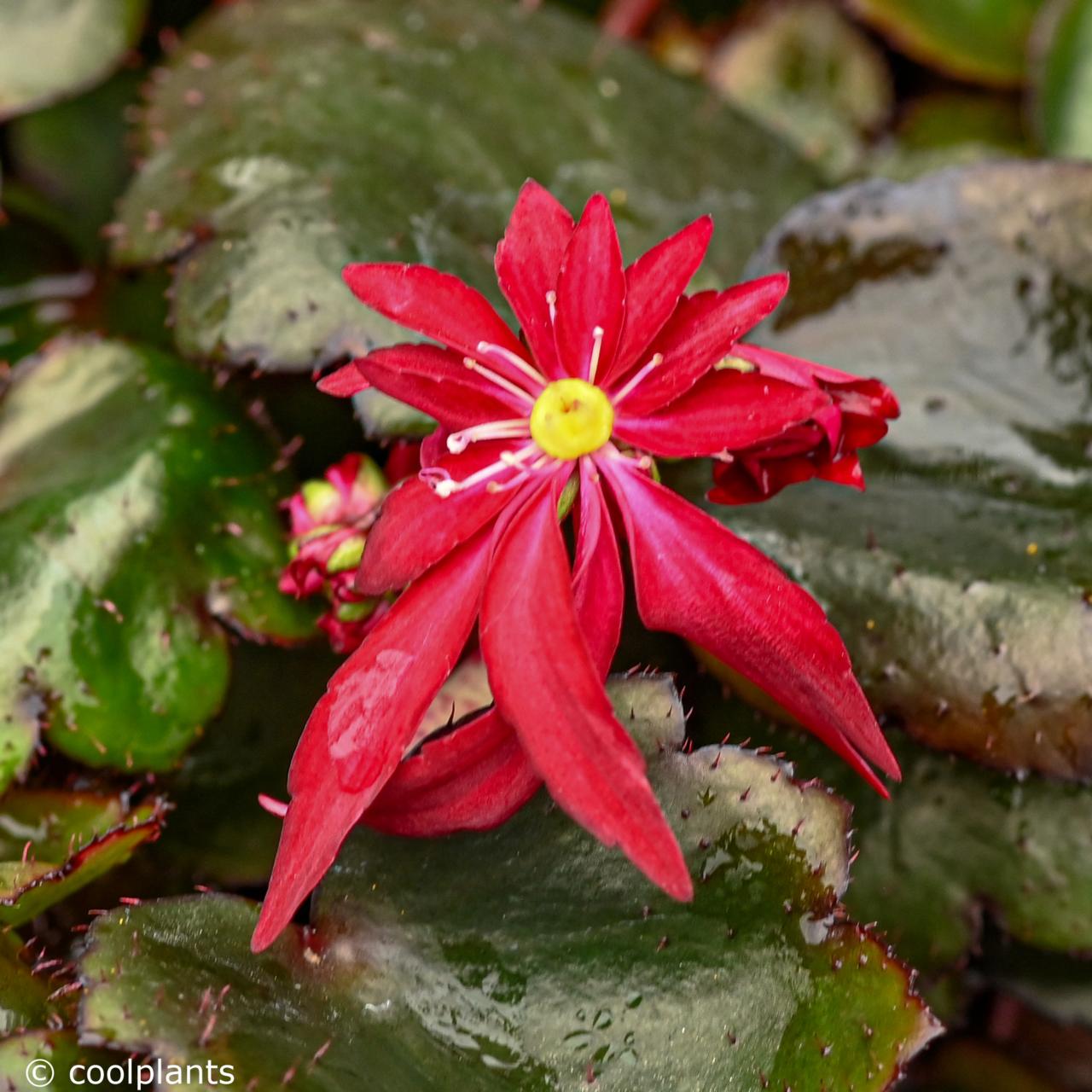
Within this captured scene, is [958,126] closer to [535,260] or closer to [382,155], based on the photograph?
[382,155]

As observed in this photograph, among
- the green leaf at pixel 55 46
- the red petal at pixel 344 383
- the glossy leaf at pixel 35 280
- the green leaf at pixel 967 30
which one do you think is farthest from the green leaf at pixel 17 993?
the green leaf at pixel 967 30

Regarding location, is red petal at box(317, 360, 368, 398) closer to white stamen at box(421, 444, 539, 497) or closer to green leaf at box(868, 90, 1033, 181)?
white stamen at box(421, 444, 539, 497)

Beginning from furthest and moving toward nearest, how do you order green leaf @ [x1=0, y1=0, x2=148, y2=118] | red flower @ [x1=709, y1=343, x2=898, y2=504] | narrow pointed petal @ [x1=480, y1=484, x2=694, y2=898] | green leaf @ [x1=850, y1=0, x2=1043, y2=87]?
green leaf @ [x1=850, y1=0, x2=1043, y2=87] → green leaf @ [x1=0, y1=0, x2=148, y2=118] → red flower @ [x1=709, y1=343, x2=898, y2=504] → narrow pointed petal @ [x1=480, y1=484, x2=694, y2=898]

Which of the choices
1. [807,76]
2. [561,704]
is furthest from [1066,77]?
[561,704]

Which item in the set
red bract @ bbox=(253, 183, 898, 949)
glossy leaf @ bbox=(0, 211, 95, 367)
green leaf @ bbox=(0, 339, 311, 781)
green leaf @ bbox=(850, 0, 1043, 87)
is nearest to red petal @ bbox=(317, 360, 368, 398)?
red bract @ bbox=(253, 183, 898, 949)

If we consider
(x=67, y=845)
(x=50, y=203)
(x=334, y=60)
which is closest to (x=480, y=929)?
(x=67, y=845)

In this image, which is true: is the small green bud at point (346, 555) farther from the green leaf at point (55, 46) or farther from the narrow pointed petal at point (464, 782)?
the green leaf at point (55, 46)
